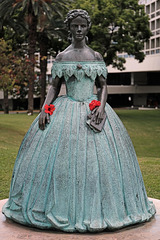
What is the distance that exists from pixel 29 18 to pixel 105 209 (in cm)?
2444

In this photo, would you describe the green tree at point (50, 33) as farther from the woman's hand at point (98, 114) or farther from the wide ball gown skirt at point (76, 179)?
the wide ball gown skirt at point (76, 179)

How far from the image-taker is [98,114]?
519 cm

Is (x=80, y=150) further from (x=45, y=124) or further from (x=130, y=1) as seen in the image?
(x=130, y=1)

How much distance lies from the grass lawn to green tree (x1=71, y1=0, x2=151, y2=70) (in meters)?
6.48

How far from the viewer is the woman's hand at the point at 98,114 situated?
16.8ft

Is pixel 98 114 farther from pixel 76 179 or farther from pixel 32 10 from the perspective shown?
pixel 32 10

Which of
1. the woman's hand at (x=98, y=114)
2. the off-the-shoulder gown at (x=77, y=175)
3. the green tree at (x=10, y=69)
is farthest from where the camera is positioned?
the green tree at (x=10, y=69)

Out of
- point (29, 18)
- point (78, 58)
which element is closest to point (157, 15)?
point (29, 18)

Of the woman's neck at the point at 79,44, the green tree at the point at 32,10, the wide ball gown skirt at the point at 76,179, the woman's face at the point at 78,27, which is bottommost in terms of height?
the wide ball gown skirt at the point at 76,179

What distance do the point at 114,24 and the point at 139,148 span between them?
15.4 metres

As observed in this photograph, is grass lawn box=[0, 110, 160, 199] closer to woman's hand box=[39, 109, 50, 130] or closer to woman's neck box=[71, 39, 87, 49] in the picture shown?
woman's hand box=[39, 109, 50, 130]

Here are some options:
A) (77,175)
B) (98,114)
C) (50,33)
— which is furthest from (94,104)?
(50,33)

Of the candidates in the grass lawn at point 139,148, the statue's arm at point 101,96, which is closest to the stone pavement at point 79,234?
the statue's arm at point 101,96

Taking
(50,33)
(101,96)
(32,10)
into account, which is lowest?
(101,96)
